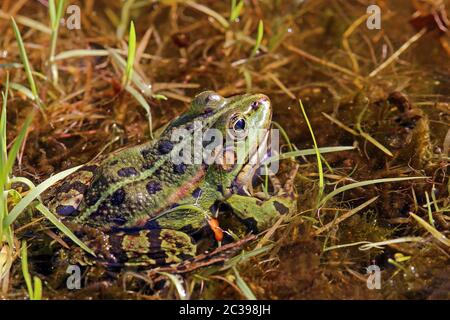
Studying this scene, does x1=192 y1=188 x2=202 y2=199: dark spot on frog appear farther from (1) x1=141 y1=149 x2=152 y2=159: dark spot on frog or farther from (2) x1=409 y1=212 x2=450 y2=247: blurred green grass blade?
(2) x1=409 y1=212 x2=450 y2=247: blurred green grass blade

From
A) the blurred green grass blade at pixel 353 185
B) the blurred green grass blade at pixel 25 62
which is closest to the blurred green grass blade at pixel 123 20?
the blurred green grass blade at pixel 25 62

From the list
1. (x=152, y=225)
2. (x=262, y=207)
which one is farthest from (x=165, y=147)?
(x=262, y=207)

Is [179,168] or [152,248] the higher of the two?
[179,168]

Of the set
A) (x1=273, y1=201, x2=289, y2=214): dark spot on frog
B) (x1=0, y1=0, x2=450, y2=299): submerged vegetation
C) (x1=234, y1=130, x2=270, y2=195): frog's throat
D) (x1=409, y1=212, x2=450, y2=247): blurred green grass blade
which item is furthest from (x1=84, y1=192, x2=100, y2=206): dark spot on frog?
(x1=409, y1=212, x2=450, y2=247): blurred green grass blade

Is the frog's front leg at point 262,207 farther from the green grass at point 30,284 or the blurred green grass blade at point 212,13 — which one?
the blurred green grass blade at point 212,13

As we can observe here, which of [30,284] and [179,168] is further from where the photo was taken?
[179,168]

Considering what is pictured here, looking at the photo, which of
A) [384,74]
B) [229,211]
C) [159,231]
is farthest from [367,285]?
[384,74]

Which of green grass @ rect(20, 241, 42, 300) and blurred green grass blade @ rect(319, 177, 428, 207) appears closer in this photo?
green grass @ rect(20, 241, 42, 300)

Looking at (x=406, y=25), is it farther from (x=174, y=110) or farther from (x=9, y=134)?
(x=9, y=134)

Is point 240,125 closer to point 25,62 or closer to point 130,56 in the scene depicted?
point 130,56
